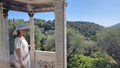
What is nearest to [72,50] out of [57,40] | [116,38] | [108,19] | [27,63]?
[116,38]

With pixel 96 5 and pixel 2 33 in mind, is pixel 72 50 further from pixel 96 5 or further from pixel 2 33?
pixel 2 33

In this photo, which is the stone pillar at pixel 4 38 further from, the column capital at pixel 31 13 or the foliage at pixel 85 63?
the foliage at pixel 85 63

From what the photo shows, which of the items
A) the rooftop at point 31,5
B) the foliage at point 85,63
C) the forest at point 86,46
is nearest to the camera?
the rooftop at point 31,5

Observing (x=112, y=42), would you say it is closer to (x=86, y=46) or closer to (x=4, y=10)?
(x=86, y=46)

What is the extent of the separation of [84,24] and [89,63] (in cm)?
1221

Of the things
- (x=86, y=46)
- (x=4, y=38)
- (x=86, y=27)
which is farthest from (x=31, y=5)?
(x=86, y=27)

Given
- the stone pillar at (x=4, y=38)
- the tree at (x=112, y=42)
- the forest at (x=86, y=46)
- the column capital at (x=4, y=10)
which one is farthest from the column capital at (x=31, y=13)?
the tree at (x=112, y=42)

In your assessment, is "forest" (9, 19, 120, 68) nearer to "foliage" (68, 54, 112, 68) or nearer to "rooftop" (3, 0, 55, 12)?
"foliage" (68, 54, 112, 68)

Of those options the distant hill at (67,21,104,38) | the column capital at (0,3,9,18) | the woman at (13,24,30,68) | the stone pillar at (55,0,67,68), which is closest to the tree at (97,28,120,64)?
the distant hill at (67,21,104,38)

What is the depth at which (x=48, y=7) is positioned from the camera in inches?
244

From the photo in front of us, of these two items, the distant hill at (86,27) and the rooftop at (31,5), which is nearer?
the rooftop at (31,5)

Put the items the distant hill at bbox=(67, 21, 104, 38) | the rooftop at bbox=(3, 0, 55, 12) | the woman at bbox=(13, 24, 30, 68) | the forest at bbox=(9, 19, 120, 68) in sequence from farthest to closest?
the distant hill at bbox=(67, 21, 104, 38)
the forest at bbox=(9, 19, 120, 68)
the rooftop at bbox=(3, 0, 55, 12)
the woman at bbox=(13, 24, 30, 68)

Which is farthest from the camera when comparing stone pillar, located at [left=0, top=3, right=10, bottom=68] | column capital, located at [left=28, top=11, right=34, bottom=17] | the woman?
column capital, located at [left=28, top=11, right=34, bottom=17]

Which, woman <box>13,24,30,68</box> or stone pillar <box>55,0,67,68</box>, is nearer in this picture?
woman <box>13,24,30,68</box>
